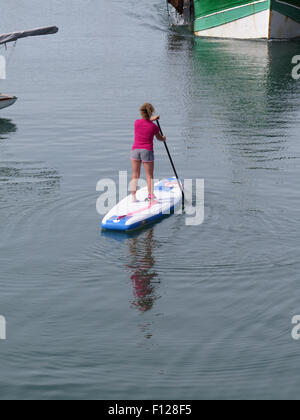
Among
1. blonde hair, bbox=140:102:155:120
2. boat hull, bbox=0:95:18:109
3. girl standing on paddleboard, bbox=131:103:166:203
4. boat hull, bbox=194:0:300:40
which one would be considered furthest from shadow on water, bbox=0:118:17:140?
boat hull, bbox=194:0:300:40

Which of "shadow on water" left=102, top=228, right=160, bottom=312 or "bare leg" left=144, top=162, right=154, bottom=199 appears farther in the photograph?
"bare leg" left=144, top=162, right=154, bottom=199

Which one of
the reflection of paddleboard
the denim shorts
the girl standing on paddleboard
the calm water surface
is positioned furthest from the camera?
the denim shorts

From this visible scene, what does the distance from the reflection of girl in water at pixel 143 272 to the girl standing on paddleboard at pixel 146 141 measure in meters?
1.47

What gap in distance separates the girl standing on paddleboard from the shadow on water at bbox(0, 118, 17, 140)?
9.15 metres

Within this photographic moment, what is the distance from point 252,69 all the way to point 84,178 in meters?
20.7

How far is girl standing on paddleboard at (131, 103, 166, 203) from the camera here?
16.2m

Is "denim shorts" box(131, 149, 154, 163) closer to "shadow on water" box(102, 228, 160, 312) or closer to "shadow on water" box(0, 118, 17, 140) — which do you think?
"shadow on water" box(102, 228, 160, 312)

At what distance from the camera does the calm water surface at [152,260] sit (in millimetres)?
10594

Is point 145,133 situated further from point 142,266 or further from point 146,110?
point 142,266

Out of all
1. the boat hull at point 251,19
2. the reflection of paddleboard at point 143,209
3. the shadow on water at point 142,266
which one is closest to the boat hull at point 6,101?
the reflection of paddleboard at point 143,209

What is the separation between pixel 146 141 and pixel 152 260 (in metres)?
3.24

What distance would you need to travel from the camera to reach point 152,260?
14.4 m

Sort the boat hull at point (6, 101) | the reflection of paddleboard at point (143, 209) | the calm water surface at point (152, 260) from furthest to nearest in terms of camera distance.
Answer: the boat hull at point (6, 101), the reflection of paddleboard at point (143, 209), the calm water surface at point (152, 260)

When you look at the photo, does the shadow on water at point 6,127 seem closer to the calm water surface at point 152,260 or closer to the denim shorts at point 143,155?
the calm water surface at point 152,260
